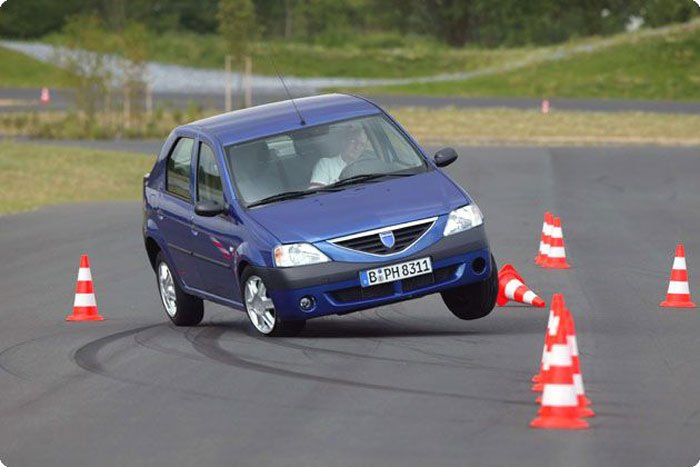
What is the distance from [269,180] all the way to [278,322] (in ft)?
4.19

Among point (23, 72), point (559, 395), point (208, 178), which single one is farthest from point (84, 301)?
point (23, 72)

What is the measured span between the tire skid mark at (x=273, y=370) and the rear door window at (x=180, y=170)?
125cm

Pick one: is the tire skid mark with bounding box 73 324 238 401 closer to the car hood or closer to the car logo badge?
the car hood

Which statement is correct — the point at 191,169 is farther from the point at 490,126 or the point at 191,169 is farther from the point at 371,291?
the point at 490,126

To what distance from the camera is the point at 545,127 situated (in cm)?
5403

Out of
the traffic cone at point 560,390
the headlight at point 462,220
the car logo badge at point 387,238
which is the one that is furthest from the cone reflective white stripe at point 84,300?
the traffic cone at point 560,390

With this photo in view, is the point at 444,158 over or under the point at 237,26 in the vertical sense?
over

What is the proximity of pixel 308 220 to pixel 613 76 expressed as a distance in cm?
6271

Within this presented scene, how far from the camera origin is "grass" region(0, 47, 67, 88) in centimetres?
8250

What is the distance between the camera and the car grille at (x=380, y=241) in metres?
13.1

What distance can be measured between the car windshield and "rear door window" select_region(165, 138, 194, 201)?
2.46 ft

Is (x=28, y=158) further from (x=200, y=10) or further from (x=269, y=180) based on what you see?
(x=200, y=10)

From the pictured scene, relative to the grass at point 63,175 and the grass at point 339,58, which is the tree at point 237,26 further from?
the grass at point 339,58

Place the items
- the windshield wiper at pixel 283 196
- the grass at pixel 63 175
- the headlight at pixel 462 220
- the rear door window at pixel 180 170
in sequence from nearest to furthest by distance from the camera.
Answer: the headlight at pixel 462 220
the windshield wiper at pixel 283 196
the rear door window at pixel 180 170
the grass at pixel 63 175
